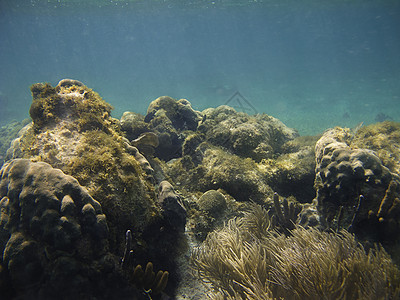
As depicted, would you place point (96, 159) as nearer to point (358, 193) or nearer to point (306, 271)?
point (306, 271)

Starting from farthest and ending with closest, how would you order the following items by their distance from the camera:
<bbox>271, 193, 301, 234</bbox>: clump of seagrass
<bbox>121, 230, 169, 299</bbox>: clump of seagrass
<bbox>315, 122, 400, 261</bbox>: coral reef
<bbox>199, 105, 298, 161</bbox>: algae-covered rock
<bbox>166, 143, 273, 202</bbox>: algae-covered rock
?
<bbox>199, 105, 298, 161</bbox>: algae-covered rock, <bbox>166, 143, 273, 202</bbox>: algae-covered rock, <bbox>271, 193, 301, 234</bbox>: clump of seagrass, <bbox>315, 122, 400, 261</bbox>: coral reef, <bbox>121, 230, 169, 299</bbox>: clump of seagrass

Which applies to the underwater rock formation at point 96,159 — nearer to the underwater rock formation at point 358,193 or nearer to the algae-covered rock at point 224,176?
the algae-covered rock at point 224,176

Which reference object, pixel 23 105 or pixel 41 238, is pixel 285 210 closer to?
pixel 41 238

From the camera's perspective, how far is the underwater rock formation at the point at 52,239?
214 cm

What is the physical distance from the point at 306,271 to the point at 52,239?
107 inches

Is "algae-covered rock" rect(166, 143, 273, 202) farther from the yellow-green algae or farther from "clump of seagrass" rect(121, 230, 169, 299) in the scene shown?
the yellow-green algae

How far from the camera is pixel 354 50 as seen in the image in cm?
10144

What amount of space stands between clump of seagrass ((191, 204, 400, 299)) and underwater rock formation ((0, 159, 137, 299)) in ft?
4.30

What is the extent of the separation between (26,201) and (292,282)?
3143 millimetres

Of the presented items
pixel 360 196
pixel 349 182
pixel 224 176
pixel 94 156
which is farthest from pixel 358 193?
pixel 94 156

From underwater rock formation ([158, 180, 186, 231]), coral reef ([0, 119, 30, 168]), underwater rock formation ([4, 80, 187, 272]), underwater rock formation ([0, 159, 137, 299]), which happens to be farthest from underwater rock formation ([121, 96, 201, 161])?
coral reef ([0, 119, 30, 168])

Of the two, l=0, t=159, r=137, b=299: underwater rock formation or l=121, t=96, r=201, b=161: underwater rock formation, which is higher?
l=121, t=96, r=201, b=161: underwater rock formation

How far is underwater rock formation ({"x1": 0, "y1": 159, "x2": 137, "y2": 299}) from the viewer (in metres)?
2.14

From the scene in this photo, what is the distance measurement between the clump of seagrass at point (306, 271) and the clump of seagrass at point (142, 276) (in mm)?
641
